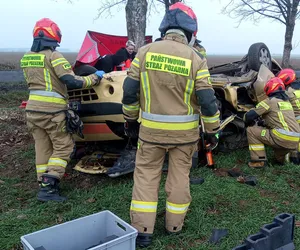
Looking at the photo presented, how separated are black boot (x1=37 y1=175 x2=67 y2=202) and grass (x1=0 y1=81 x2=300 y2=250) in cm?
9

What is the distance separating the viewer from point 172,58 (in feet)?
9.16

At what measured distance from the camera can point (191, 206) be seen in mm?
3594

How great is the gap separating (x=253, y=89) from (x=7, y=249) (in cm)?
392

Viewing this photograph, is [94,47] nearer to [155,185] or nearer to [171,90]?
[171,90]

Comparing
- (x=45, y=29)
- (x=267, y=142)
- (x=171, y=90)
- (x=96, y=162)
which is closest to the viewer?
(x=171, y=90)

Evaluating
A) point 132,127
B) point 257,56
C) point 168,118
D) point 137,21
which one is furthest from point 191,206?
point 137,21

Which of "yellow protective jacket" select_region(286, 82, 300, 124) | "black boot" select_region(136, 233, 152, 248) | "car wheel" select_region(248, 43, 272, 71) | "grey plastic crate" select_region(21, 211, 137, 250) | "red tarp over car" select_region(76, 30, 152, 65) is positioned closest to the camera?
"grey plastic crate" select_region(21, 211, 137, 250)

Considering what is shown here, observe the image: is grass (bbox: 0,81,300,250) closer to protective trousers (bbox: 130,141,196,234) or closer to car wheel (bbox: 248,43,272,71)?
protective trousers (bbox: 130,141,196,234)

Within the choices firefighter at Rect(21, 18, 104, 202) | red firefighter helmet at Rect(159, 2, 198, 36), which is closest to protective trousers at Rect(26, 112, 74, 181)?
firefighter at Rect(21, 18, 104, 202)

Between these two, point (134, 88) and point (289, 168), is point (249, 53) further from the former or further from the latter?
point (134, 88)

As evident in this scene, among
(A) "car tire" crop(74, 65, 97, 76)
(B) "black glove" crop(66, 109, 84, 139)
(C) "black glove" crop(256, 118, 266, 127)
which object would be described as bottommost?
(C) "black glove" crop(256, 118, 266, 127)

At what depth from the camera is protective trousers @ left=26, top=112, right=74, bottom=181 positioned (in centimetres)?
387

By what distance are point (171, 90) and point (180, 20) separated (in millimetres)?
576

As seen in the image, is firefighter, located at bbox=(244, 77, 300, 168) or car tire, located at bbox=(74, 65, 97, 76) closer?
car tire, located at bbox=(74, 65, 97, 76)
